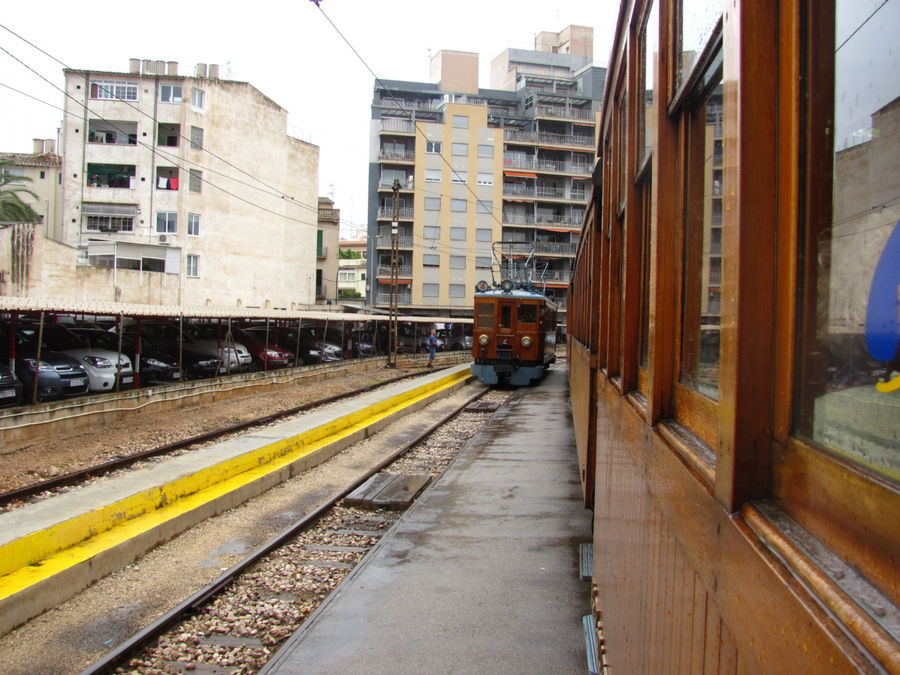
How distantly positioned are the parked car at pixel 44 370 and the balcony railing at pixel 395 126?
119 ft

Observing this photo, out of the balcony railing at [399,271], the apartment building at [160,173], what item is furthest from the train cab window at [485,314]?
the balcony railing at [399,271]

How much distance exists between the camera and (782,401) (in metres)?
0.93

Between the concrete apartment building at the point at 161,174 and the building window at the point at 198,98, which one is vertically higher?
the building window at the point at 198,98

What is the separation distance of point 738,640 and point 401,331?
3689cm

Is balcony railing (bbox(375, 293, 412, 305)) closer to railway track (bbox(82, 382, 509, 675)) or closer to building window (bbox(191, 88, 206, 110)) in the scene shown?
building window (bbox(191, 88, 206, 110))

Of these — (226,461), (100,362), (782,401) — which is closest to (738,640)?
(782,401)

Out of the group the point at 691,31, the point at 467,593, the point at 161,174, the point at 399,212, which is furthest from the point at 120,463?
the point at 399,212

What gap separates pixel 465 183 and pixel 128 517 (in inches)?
1715

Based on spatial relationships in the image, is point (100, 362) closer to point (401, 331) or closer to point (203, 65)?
point (401, 331)

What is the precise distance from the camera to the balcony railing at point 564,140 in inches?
1970

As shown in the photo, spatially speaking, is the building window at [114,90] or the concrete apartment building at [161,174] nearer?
the concrete apartment building at [161,174]

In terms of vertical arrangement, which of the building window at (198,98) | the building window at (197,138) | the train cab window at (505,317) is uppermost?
the building window at (198,98)

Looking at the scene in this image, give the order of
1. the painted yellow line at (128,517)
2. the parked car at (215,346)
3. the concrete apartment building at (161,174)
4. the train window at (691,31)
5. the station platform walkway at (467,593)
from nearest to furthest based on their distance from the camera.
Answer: the train window at (691,31)
the station platform walkway at (467,593)
the painted yellow line at (128,517)
the parked car at (215,346)
the concrete apartment building at (161,174)

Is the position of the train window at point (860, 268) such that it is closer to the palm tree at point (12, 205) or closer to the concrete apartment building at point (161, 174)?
the concrete apartment building at point (161, 174)
